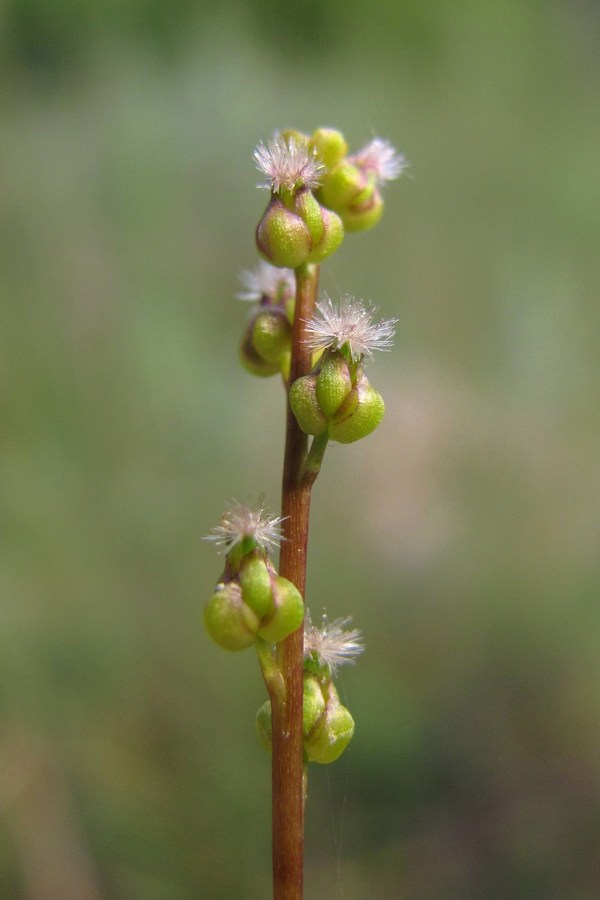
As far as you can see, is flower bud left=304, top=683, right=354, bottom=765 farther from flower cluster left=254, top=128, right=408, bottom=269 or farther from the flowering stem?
flower cluster left=254, top=128, right=408, bottom=269

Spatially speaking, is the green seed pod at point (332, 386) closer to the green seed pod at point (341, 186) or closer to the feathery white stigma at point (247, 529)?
the feathery white stigma at point (247, 529)

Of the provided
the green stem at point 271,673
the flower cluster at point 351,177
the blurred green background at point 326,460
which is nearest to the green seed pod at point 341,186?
the flower cluster at point 351,177

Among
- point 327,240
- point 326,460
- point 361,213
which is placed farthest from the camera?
point 326,460

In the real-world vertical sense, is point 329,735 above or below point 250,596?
below

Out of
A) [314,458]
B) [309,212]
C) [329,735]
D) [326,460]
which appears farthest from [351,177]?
[326,460]

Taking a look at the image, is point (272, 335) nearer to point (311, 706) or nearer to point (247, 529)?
point (247, 529)

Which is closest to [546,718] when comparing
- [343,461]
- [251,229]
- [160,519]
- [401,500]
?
[401,500]

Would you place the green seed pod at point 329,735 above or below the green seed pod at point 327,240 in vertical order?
below

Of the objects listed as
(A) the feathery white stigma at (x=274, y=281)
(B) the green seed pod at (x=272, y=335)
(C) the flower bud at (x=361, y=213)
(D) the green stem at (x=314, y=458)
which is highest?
(C) the flower bud at (x=361, y=213)
